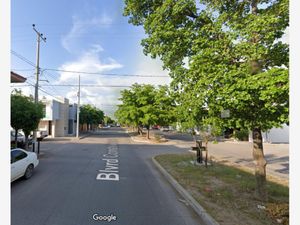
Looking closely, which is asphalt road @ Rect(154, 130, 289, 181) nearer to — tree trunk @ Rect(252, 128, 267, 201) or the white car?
tree trunk @ Rect(252, 128, 267, 201)

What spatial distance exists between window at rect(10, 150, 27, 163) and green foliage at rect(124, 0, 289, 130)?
5882 mm

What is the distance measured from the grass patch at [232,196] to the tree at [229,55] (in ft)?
2.31

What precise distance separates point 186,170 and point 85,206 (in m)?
5.78

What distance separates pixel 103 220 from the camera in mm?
5199

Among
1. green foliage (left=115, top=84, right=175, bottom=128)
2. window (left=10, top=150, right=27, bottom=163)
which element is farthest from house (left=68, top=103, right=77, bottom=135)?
window (left=10, top=150, right=27, bottom=163)

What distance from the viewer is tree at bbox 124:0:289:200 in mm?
4770

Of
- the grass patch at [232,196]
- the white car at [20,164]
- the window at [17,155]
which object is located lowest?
the grass patch at [232,196]

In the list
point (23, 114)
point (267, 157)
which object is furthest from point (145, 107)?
point (23, 114)

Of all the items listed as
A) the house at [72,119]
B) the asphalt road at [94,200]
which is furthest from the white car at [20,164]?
the house at [72,119]

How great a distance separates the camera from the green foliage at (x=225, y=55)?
15.6 feet

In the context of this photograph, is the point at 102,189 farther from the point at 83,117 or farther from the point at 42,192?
the point at 83,117

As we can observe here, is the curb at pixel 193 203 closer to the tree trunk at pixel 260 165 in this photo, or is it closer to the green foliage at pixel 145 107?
the tree trunk at pixel 260 165

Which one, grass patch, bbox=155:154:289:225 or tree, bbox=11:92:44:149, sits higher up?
tree, bbox=11:92:44:149

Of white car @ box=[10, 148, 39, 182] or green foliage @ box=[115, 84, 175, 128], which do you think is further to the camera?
green foliage @ box=[115, 84, 175, 128]
